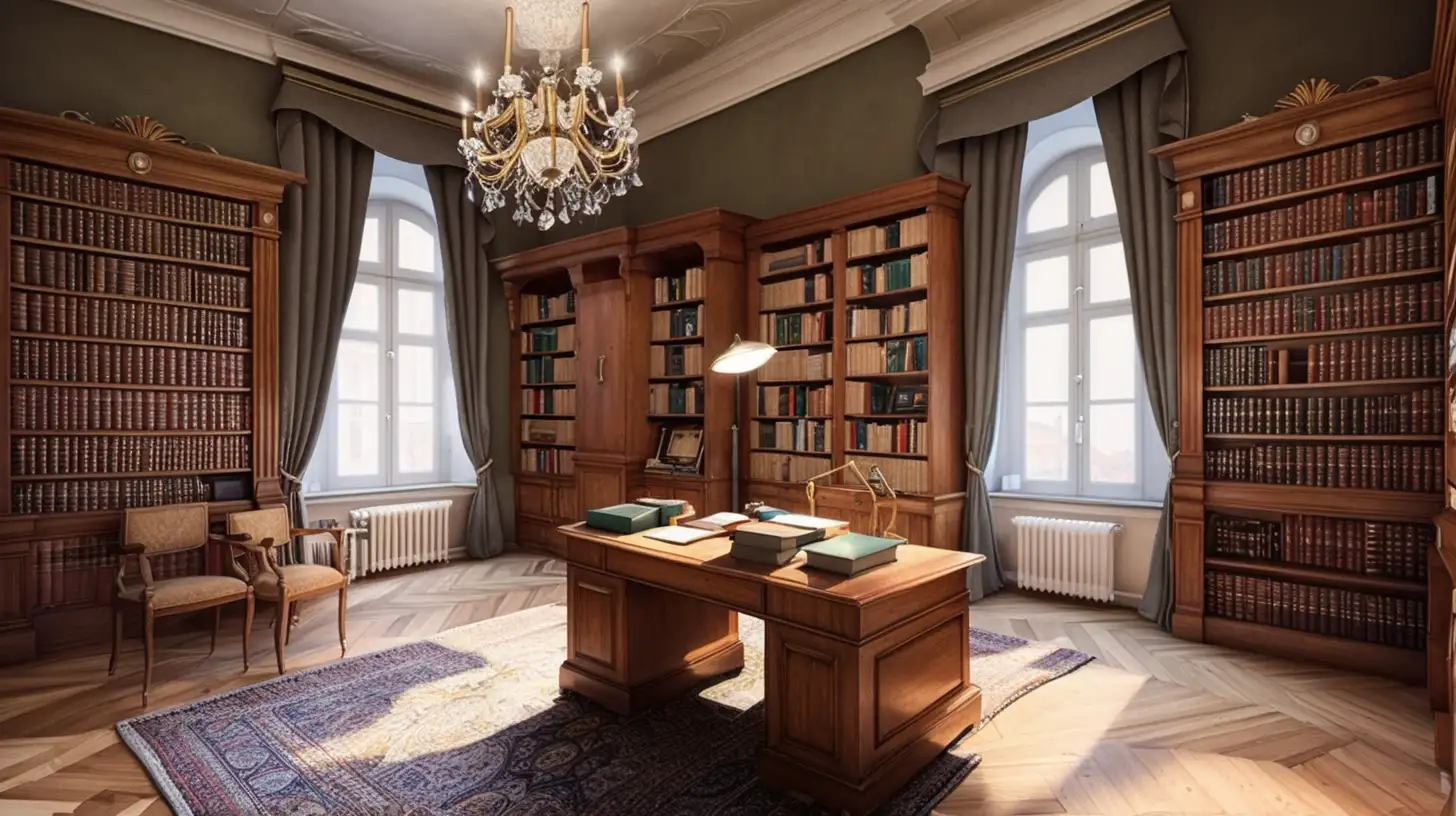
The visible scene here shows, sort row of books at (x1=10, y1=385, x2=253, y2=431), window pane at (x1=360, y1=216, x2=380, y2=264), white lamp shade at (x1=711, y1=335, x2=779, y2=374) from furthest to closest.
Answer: window pane at (x1=360, y1=216, x2=380, y2=264) → row of books at (x1=10, y1=385, x2=253, y2=431) → white lamp shade at (x1=711, y1=335, x2=779, y2=374)

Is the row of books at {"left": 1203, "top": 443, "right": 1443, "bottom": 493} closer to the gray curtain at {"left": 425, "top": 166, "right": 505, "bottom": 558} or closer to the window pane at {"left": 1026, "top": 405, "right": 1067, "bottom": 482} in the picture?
the window pane at {"left": 1026, "top": 405, "right": 1067, "bottom": 482}

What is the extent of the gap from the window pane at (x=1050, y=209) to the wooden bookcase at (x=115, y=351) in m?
5.22

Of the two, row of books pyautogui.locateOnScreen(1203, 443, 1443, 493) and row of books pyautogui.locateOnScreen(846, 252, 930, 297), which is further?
row of books pyautogui.locateOnScreen(846, 252, 930, 297)

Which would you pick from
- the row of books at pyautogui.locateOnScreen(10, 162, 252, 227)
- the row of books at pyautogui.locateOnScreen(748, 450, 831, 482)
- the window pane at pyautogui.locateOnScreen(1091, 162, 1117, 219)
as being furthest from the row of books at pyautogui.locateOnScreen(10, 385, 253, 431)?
the window pane at pyautogui.locateOnScreen(1091, 162, 1117, 219)

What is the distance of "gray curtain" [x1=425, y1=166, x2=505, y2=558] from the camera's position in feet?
21.0

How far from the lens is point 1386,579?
348 centimetres

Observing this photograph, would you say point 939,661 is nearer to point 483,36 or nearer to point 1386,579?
point 1386,579

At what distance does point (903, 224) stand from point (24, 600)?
5.56 m

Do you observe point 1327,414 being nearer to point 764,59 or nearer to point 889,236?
point 889,236

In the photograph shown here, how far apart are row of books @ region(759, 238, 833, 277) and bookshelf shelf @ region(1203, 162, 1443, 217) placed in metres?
2.29

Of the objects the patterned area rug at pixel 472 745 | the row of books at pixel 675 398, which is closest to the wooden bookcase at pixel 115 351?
the patterned area rug at pixel 472 745

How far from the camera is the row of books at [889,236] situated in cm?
475

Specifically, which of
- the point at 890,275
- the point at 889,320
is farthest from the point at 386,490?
the point at 890,275

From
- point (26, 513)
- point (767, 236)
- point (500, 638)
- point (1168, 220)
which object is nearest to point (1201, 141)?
point (1168, 220)
